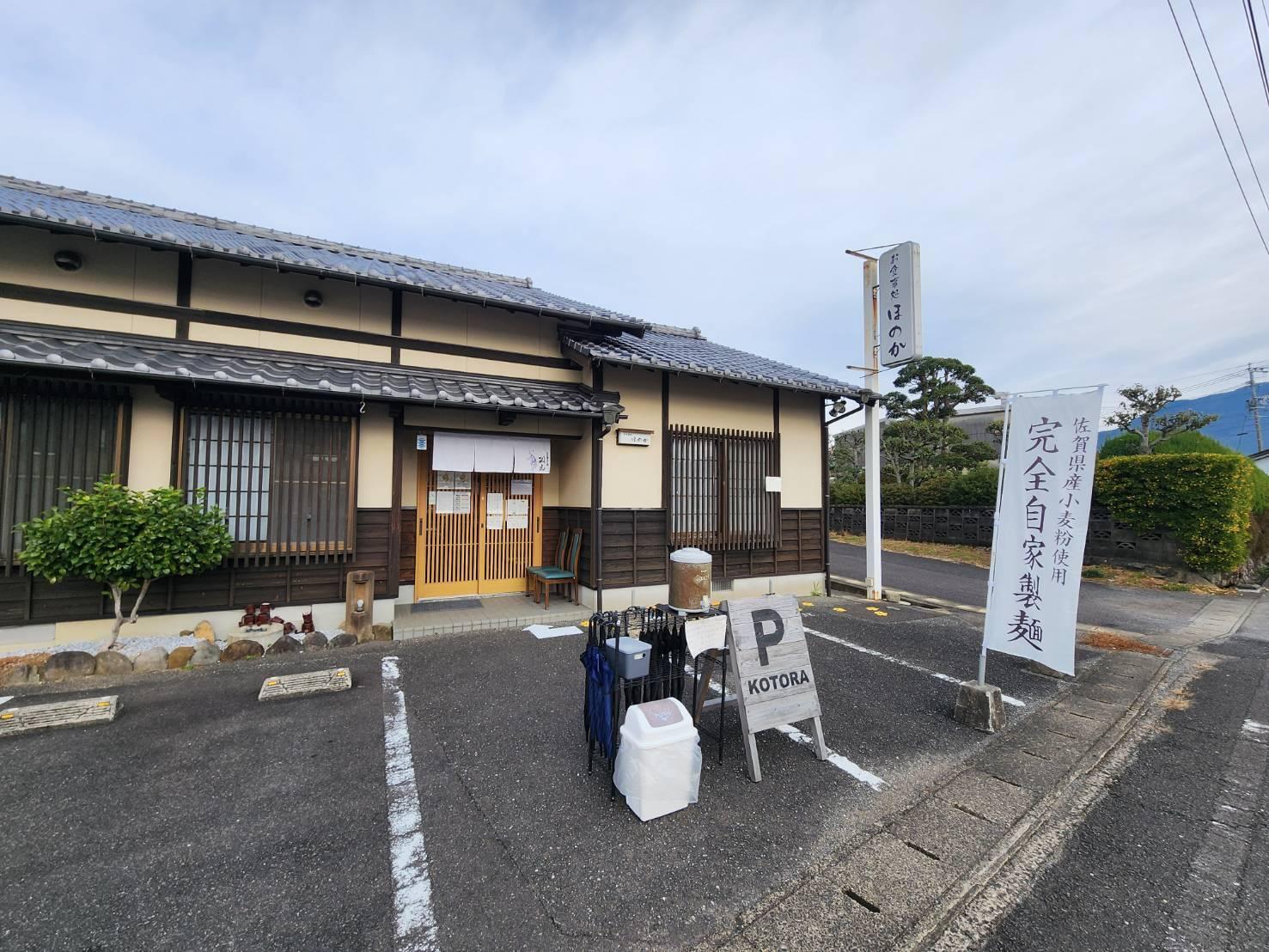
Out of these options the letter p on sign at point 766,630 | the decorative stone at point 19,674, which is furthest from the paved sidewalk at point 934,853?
the decorative stone at point 19,674

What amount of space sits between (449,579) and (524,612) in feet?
4.90

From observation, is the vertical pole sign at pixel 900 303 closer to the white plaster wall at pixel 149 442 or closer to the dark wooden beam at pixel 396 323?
the dark wooden beam at pixel 396 323

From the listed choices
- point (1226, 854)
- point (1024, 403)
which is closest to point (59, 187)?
point (1024, 403)

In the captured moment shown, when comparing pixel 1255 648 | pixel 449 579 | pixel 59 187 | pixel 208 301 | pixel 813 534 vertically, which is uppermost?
pixel 59 187

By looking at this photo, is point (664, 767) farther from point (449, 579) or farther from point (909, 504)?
point (909, 504)

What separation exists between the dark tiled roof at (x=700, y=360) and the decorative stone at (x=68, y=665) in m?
5.93

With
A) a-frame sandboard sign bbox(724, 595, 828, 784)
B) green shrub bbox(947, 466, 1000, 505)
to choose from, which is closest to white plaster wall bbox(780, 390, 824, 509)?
a-frame sandboard sign bbox(724, 595, 828, 784)

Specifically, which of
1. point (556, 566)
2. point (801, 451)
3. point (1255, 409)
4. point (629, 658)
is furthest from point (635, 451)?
point (1255, 409)

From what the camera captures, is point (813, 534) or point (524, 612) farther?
point (813, 534)

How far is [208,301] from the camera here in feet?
19.2

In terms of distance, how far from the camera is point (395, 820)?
2.66 metres

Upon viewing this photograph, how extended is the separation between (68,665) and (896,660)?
7.94m

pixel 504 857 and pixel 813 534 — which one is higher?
pixel 813 534

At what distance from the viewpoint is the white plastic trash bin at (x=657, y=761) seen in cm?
263
